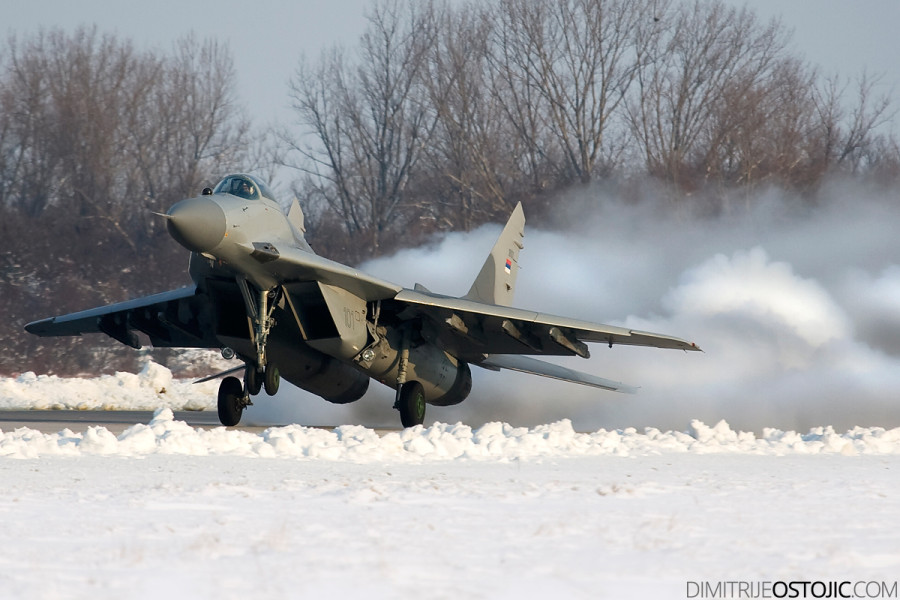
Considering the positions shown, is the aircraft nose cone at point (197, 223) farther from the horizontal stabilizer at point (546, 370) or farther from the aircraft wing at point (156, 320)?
the horizontal stabilizer at point (546, 370)

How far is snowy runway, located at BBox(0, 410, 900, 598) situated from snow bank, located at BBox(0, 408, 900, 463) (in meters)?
0.03

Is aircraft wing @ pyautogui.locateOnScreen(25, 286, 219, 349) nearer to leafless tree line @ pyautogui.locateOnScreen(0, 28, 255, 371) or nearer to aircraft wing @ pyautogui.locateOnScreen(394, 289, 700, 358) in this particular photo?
aircraft wing @ pyautogui.locateOnScreen(394, 289, 700, 358)

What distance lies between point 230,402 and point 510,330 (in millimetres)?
4141

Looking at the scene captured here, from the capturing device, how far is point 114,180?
43.9m

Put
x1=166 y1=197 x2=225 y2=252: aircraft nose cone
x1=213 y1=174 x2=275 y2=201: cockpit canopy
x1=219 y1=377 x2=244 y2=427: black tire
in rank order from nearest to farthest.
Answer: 1. x1=166 y1=197 x2=225 y2=252: aircraft nose cone
2. x1=213 y1=174 x2=275 y2=201: cockpit canopy
3. x1=219 y1=377 x2=244 y2=427: black tire

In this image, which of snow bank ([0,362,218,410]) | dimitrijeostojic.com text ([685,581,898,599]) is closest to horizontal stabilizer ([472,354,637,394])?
snow bank ([0,362,218,410])

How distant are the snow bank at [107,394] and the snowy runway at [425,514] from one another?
10.8 metres

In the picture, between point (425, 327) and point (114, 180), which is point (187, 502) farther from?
point (114, 180)

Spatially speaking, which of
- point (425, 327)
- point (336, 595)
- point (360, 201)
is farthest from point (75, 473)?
point (360, 201)

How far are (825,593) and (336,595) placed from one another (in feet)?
6.89

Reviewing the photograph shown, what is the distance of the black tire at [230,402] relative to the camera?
15.1 m

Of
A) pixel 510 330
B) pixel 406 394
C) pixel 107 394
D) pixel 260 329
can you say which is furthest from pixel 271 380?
pixel 107 394

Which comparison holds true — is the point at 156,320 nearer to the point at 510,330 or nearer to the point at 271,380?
the point at 271,380

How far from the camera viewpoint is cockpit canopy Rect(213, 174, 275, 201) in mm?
13398
